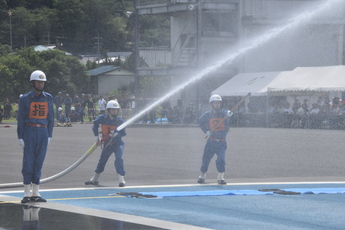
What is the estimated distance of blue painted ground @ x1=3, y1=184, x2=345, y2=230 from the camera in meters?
8.78

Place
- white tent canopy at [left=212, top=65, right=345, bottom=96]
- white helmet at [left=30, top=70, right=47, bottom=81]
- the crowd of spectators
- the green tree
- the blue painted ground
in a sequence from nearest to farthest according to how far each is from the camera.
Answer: the blue painted ground
white helmet at [left=30, top=70, right=47, bottom=81]
white tent canopy at [left=212, top=65, right=345, bottom=96]
the crowd of spectators
the green tree

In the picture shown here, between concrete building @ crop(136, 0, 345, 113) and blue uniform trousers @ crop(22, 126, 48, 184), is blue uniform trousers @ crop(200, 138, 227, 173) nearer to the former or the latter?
blue uniform trousers @ crop(22, 126, 48, 184)

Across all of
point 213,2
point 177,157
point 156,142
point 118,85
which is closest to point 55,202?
point 177,157

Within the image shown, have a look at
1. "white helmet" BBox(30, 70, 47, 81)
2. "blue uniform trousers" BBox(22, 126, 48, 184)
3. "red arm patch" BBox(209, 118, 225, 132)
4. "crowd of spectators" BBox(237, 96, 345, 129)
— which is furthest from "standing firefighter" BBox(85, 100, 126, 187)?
"crowd of spectators" BBox(237, 96, 345, 129)

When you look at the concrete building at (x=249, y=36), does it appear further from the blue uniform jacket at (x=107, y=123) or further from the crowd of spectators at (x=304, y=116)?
the blue uniform jacket at (x=107, y=123)

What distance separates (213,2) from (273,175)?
93.3 ft

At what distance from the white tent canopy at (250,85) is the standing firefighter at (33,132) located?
25343 mm

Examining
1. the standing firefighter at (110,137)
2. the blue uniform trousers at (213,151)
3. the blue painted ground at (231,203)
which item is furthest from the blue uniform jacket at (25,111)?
the blue uniform trousers at (213,151)

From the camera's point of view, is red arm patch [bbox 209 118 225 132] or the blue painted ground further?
red arm patch [bbox 209 118 225 132]

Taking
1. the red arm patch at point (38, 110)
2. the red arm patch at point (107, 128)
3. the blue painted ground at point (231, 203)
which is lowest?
the blue painted ground at point (231, 203)

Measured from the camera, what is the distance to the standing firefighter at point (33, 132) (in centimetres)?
1019

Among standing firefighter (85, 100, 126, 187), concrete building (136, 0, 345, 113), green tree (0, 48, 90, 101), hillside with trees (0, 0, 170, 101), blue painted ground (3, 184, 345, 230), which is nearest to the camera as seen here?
blue painted ground (3, 184, 345, 230)

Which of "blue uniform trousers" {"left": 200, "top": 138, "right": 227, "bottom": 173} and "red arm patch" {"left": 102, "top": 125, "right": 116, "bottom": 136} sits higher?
"red arm patch" {"left": 102, "top": 125, "right": 116, "bottom": 136}

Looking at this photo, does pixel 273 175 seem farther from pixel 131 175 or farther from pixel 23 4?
pixel 23 4
